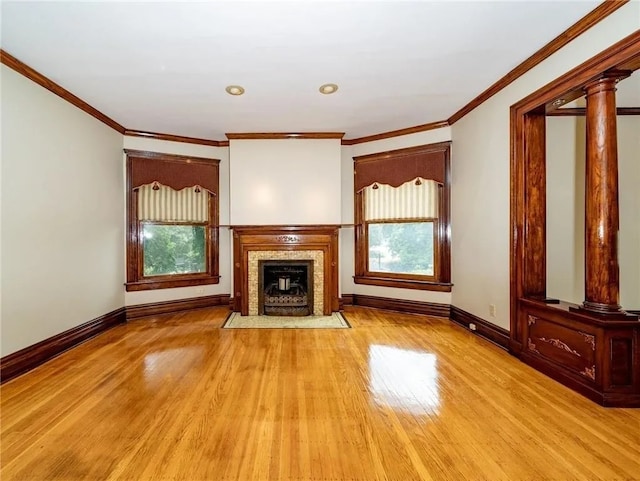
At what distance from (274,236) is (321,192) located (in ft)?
3.25

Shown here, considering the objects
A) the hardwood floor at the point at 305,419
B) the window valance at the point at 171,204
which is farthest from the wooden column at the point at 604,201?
the window valance at the point at 171,204

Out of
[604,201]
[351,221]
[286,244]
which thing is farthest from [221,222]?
[604,201]

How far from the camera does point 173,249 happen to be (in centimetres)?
503

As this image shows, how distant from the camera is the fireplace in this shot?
4902 mm

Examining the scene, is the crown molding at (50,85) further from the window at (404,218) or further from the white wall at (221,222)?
the window at (404,218)

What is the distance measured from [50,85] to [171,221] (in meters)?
2.23

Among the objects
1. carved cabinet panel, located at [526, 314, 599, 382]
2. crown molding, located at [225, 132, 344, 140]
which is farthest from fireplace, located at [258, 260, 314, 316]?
carved cabinet panel, located at [526, 314, 599, 382]

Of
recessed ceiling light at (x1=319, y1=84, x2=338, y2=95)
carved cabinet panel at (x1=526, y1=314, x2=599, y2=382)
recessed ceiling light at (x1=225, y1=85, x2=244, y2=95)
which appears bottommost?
carved cabinet panel at (x1=526, y1=314, x2=599, y2=382)

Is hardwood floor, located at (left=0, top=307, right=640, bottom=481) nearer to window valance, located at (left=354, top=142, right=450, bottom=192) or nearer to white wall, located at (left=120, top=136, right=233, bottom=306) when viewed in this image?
white wall, located at (left=120, top=136, right=233, bottom=306)

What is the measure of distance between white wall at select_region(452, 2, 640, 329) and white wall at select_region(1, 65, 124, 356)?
458cm

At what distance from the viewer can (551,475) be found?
5.25ft

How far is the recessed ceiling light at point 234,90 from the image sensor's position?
11.0 feet

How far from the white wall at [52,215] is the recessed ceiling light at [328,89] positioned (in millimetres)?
2720

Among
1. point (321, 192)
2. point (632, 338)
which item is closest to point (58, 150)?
point (321, 192)
